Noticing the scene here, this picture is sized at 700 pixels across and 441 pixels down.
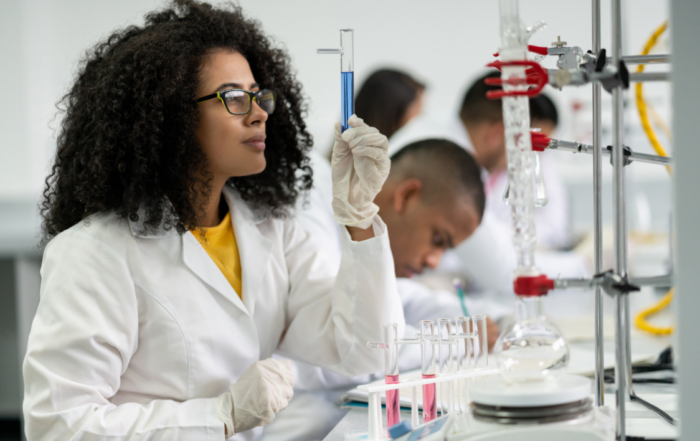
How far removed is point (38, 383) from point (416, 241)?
1704 mm

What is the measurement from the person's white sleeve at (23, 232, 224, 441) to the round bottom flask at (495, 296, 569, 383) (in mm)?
583

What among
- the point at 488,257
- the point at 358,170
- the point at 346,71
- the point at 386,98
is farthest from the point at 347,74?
the point at 386,98

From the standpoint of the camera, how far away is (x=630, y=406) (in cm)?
105

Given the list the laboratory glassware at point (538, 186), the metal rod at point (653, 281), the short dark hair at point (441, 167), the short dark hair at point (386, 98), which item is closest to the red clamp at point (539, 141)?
the laboratory glassware at point (538, 186)

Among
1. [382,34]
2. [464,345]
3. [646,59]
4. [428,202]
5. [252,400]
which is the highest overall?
[382,34]

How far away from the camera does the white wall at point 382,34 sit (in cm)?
344

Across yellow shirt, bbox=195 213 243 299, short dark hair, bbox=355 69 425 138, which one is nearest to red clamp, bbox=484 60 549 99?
yellow shirt, bbox=195 213 243 299

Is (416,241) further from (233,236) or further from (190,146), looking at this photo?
(190,146)

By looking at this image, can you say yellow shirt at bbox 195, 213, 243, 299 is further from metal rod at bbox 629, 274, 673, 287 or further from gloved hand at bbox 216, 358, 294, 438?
metal rod at bbox 629, 274, 673, 287

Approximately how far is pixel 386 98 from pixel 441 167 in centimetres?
95

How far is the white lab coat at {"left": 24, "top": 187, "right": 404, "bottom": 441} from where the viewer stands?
3.58 ft

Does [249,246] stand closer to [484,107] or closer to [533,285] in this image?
[533,285]

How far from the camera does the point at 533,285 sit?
2.40 ft

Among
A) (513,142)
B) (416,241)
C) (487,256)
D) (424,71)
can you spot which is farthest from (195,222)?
(424,71)
